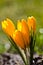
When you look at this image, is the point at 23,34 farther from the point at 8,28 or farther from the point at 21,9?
the point at 21,9

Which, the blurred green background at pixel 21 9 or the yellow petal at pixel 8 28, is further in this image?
the blurred green background at pixel 21 9

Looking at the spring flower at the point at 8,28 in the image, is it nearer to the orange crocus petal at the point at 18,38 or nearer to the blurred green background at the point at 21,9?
the orange crocus petal at the point at 18,38

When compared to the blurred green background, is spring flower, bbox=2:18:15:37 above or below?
above

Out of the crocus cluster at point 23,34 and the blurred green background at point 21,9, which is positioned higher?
the crocus cluster at point 23,34

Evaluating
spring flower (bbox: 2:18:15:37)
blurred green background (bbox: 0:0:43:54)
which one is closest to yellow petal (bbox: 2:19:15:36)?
spring flower (bbox: 2:18:15:37)

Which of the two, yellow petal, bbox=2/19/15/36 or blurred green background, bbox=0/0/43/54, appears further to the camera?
blurred green background, bbox=0/0/43/54

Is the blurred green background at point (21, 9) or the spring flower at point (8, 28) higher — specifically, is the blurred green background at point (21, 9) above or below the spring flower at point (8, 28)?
below

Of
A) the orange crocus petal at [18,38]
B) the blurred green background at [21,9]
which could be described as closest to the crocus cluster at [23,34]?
the orange crocus petal at [18,38]

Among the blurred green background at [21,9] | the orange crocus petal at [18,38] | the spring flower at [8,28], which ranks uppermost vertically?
the spring flower at [8,28]

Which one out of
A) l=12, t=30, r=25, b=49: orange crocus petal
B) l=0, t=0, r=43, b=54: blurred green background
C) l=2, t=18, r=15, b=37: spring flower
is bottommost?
l=0, t=0, r=43, b=54: blurred green background

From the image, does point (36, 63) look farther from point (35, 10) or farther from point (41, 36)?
point (35, 10)

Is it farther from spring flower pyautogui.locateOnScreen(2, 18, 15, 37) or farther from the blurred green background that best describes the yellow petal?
the blurred green background

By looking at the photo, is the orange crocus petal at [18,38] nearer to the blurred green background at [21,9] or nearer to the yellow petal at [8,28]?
the yellow petal at [8,28]

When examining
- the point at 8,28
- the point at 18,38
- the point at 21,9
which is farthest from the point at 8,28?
the point at 21,9
